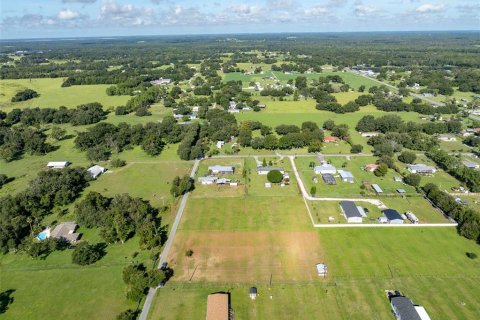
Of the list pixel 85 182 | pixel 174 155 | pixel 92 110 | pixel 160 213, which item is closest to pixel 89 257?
pixel 160 213

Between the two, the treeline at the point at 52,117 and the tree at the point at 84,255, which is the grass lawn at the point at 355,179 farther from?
the treeline at the point at 52,117

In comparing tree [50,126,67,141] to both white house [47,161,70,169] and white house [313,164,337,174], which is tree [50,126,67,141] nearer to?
white house [47,161,70,169]

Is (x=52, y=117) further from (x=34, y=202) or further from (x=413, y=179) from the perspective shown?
(x=413, y=179)

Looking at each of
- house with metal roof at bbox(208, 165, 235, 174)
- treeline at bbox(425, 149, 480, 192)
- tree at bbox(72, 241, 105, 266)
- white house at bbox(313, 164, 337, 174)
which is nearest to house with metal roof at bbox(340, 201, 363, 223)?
white house at bbox(313, 164, 337, 174)

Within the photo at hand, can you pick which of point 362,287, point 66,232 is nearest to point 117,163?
point 66,232

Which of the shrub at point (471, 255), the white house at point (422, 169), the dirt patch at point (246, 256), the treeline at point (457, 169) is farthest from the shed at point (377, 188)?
the dirt patch at point (246, 256)

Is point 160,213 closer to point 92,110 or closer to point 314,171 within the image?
point 314,171
